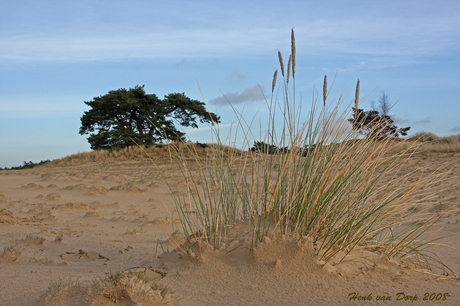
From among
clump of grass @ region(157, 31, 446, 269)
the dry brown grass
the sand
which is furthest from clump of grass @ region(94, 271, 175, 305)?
the dry brown grass

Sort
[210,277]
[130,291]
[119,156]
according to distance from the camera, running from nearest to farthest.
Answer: [130,291] → [210,277] → [119,156]

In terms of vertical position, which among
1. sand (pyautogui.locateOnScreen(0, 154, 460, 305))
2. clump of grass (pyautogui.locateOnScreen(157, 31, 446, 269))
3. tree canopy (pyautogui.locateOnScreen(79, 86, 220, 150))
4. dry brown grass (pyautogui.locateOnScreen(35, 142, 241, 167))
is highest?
tree canopy (pyautogui.locateOnScreen(79, 86, 220, 150))

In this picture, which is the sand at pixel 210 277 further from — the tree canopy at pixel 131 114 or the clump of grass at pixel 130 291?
the tree canopy at pixel 131 114

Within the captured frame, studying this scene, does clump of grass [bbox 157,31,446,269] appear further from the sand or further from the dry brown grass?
the dry brown grass

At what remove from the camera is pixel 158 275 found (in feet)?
7.72

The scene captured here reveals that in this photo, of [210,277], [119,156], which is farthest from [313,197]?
[119,156]

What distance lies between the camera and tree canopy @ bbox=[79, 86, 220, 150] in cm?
1888

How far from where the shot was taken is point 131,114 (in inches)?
794

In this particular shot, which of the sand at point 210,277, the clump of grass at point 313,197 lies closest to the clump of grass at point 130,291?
the sand at point 210,277

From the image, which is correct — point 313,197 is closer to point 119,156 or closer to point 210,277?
point 210,277

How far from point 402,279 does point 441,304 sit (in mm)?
297

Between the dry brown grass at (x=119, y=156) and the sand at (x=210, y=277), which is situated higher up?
the dry brown grass at (x=119, y=156)

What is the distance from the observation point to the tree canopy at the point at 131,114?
18.9 metres

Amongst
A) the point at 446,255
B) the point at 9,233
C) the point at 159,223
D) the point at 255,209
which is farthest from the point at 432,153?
the point at 9,233
